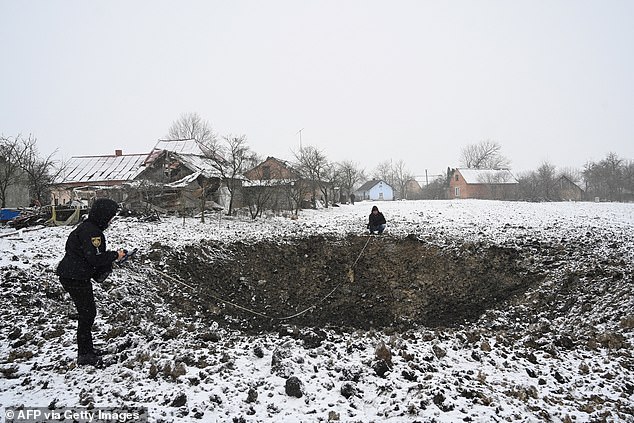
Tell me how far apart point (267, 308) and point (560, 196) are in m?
57.2

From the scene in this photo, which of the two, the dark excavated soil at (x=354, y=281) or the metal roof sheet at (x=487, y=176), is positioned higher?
the metal roof sheet at (x=487, y=176)

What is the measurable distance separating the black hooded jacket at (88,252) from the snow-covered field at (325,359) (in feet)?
4.24

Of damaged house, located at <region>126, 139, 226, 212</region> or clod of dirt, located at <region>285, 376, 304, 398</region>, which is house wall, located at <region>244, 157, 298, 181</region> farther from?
clod of dirt, located at <region>285, 376, 304, 398</region>

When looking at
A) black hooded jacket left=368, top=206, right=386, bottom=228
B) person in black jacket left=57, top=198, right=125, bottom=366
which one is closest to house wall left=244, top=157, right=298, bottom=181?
black hooded jacket left=368, top=206, right=386, bottom=228

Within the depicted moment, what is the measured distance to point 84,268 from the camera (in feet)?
17.5

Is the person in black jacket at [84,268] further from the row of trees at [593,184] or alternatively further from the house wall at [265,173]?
the row of trees at [593,184]

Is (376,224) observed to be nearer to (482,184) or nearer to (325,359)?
(325,359)

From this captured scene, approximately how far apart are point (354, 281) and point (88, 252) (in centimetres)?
807

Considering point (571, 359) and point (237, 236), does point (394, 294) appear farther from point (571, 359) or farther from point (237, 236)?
point (237, 236)

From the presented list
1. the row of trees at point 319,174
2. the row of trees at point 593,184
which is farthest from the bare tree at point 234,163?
the row of trees at point 593,184

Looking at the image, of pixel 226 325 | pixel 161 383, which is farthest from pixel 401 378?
pixel 226 325

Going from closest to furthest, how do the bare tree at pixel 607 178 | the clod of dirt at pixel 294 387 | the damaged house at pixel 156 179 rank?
the clod of dirt at pixel 294 387
the damaged house at pixel 156 179
the bare tree at pixel 607 178

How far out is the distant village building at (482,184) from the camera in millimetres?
57062

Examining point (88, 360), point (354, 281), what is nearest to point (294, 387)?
point (88, 360)
